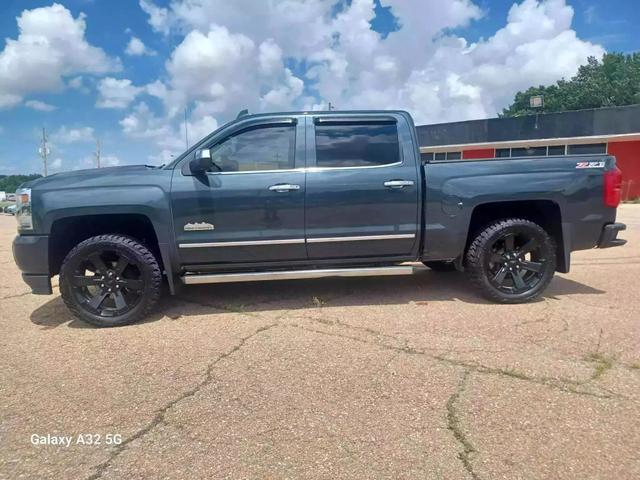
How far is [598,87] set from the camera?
4941cm

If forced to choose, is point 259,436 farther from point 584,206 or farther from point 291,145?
point 584,206

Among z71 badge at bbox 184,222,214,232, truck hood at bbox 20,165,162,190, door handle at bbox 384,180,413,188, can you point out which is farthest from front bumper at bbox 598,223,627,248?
truck hood at bbox 20,165,162,190

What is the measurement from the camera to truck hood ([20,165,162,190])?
4418mm

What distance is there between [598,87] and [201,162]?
185 feet

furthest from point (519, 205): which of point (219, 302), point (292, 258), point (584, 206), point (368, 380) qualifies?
point (219, 302)

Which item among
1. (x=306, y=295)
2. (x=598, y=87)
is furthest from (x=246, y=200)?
(x=598, y=87)

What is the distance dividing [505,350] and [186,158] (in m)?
3.35

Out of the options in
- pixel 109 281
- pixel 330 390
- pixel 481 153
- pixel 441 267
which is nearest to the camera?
pixel 330 390

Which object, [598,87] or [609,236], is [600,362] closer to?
[609,236]

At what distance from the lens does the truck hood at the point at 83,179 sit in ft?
14.5

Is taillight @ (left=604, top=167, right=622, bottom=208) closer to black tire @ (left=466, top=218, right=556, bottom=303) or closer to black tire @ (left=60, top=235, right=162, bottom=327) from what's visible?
black tire @ (left=466, top=218, right=556, bottom=303)

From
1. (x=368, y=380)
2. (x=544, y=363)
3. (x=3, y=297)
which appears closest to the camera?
(x=368, y=380)

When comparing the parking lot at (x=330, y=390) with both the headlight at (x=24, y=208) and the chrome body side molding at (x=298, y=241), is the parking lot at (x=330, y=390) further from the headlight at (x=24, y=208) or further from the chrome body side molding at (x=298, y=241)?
the headlight at (x=24, y=208)

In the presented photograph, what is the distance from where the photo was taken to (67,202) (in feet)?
14.2
